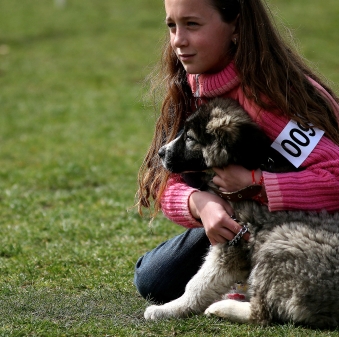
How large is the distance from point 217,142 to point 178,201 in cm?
58

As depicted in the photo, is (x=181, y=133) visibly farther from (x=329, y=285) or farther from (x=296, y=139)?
(x=329, y=285)

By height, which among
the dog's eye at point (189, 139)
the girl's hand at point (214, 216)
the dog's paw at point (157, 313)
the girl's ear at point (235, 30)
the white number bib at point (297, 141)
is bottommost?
the dog's paw at point (157, 313)

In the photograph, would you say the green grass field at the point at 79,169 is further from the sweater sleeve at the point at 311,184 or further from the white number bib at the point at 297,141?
the white number bib at the point at 297,141

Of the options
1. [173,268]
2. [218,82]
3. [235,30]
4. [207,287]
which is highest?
[235,30]

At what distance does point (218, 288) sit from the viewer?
4027 mm

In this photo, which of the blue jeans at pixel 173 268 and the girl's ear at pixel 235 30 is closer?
the girl's ear at pixel 235 30

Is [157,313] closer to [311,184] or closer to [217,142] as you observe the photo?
[217,142]

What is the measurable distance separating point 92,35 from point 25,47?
2196 mm

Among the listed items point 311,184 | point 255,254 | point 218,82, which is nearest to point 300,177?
point 311,184

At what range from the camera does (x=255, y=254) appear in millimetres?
3902

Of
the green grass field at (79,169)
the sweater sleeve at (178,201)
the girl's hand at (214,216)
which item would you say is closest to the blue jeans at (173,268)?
the green grass field at (79,169)

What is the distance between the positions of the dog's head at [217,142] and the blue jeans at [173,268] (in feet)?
2.50

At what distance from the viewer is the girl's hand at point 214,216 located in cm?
402

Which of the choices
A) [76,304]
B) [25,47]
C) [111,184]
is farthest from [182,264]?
[25,47]
